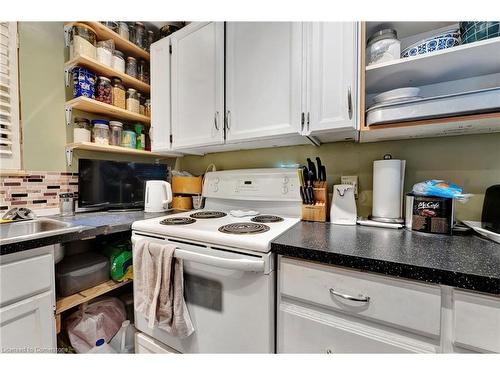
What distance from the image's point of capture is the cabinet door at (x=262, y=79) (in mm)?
1105

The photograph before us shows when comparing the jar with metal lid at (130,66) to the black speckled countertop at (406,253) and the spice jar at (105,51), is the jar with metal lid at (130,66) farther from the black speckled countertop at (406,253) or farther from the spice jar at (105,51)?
the black speckled countertop at (406,253)

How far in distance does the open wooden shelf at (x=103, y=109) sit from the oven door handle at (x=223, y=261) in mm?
1149

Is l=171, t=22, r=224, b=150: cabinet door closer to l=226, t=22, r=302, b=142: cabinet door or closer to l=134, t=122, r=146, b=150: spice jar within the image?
l=226, t=22, r=302, b=142: cabinet door

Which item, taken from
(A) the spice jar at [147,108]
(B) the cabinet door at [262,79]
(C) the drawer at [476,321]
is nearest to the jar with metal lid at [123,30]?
(A) the spice jar at [147,108]

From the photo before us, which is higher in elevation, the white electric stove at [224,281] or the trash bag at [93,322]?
the white electric stove at [224,281]

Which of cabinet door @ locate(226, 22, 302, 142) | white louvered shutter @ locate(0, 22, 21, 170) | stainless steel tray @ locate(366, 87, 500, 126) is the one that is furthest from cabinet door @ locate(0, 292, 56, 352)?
stainless steel tray @ locate(366, 87, 500, 126)

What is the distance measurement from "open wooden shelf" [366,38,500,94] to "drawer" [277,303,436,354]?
104 centimetres

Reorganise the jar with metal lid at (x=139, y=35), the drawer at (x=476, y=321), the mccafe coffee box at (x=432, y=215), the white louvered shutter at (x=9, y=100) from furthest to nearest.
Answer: the jar with metal lid at (x=139, y=35) → the white louvered shutter at (x=9, y=100) → the mccafe coffee box at (x=432, y=215) → the drawer at (x=476, y=321)

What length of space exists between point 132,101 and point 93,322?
57.9 inches

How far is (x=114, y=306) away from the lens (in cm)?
132

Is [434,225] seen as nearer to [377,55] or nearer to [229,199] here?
[377,55]

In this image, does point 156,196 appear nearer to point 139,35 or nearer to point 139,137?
point 139,137

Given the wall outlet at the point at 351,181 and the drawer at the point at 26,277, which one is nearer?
the drawer at the point at 26,277
